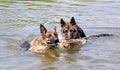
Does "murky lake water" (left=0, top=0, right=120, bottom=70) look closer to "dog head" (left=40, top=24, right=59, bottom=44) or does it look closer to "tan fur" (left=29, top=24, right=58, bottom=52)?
"tan fur" (left=29, top=24, right=58, bottom=52)

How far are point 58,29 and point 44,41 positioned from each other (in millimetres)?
3277

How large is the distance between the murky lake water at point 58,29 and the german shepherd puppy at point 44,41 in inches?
15.5

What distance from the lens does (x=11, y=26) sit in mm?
14562

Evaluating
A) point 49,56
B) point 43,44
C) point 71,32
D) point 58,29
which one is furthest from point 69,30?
point 58,29

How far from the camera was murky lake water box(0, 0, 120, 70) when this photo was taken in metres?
9.29

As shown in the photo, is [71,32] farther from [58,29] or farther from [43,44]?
[58,29]

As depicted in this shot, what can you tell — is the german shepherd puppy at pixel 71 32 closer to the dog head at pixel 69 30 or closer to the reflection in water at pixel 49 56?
the dog head at pixel 69 30

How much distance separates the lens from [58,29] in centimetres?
1411

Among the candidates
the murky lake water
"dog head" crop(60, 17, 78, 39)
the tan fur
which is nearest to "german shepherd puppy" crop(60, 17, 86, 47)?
"dog head" crop(60, 17, 78, 39)

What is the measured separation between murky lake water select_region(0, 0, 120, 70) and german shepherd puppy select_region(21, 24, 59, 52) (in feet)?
1.29

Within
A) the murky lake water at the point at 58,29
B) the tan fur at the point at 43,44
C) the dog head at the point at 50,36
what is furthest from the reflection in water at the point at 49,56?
the dog head at the point at 50,36

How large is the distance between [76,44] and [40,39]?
1196 millimetres

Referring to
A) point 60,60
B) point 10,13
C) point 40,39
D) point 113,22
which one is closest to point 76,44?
point 40,39

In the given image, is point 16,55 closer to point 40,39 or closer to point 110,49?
point 40,39
